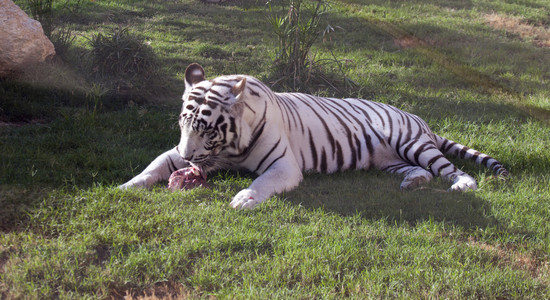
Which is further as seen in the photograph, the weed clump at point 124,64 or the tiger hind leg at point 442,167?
the weed clump at point 124,64

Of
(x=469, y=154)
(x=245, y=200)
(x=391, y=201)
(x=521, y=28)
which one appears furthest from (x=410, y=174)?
(x=521, y=28)

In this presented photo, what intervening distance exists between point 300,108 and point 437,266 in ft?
8.43

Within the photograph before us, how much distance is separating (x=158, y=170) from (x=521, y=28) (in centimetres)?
1039

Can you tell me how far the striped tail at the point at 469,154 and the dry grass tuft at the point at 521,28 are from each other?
6.92m

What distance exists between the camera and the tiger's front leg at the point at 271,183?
4.12 metres

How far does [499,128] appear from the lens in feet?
22.0

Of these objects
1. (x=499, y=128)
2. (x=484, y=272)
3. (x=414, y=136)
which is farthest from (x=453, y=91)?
(x=484, y=272)

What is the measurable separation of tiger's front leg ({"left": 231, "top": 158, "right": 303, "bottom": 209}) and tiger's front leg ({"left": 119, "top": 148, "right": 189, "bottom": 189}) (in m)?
0.84

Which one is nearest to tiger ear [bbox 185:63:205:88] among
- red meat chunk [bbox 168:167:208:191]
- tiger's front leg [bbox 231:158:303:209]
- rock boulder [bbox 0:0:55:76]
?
red meat chunk [bbox 168:167:208:191]

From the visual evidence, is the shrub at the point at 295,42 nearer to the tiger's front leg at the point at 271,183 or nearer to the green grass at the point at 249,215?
the green grass at the point at 249,215

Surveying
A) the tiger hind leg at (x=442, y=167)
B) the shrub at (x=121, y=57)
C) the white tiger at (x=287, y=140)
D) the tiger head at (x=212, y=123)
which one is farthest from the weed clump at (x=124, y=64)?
the tiger hind leg at (x=442, y=167)

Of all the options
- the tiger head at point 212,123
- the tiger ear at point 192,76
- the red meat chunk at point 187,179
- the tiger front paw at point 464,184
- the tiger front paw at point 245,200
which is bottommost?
the red meat chunk at point 187,179

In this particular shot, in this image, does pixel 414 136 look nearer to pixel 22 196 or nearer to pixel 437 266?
pixel 437 266

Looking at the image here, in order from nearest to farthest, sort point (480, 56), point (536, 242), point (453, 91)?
point (536, 242), point (453, 91), point (480, 56)
